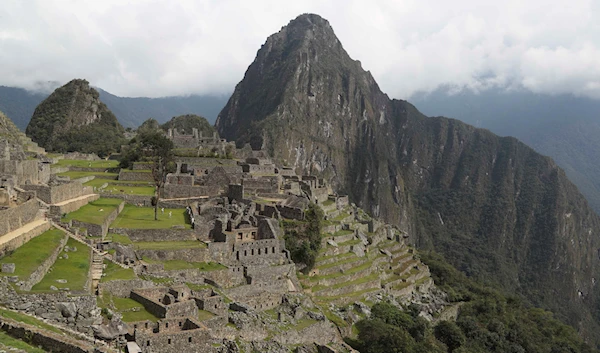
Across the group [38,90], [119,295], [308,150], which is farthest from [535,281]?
[119,295]

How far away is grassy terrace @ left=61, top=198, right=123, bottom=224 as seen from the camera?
25.5 m

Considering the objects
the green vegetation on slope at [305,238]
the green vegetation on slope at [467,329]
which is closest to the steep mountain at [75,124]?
the green vegetation on slope at [305,238]

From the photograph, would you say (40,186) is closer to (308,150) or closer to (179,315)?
(179,315)

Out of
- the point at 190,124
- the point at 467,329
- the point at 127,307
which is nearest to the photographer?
the point at 127,307

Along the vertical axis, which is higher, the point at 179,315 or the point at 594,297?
the point at 179,315

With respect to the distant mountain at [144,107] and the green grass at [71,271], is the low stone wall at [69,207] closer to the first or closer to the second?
the green grass at [71,271]

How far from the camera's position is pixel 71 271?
58.1 feet

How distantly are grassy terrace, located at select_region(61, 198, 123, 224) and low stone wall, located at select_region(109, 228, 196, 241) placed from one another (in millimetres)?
1228

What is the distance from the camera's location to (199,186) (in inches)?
1510

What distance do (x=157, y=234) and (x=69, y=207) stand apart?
479 cm

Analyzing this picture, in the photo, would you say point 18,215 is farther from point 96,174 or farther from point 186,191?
point 96,174

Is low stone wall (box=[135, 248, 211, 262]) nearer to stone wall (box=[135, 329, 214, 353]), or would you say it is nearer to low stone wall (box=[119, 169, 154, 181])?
stone wall (box=[135, 329, 214, 353])

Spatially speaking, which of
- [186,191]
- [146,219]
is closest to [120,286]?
[146,219]

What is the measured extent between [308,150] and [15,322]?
17708 cm
